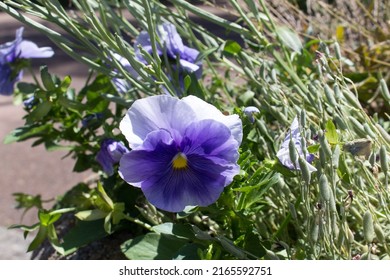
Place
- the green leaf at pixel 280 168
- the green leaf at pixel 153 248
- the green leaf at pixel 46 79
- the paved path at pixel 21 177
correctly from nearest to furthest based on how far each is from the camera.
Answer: the green leaf at pixel 280 168 → the green leaf at pixel 153 248 → the green leaf at pixel 46 79 → the paved path at pixel 21 177

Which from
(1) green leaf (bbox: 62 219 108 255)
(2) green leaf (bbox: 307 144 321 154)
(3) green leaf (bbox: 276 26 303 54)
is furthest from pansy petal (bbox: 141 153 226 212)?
(3) green leaf (bbox: 276 26 303 54)

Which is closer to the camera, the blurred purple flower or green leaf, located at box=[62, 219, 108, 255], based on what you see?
green leaf, located at box=[62, 219, 108, 255]

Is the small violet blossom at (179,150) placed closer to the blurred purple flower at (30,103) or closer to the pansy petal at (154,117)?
the pansy petal at (154,117)

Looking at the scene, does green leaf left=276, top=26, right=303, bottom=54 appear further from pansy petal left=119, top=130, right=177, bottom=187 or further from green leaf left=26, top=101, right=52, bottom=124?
pansy petal left=119, top=130, right=177, bottom=187

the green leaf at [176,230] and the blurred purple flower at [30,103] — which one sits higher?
the green leaf at [176,230]

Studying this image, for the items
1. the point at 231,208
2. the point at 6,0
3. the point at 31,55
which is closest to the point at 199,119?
the point at 231,208

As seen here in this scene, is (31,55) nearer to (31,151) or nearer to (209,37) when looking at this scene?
(209,37)

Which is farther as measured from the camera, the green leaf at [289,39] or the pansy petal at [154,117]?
the green leaf at [289,39]

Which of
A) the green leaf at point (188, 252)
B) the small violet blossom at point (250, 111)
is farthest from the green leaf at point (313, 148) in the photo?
the green leaf at point (188, 252)
